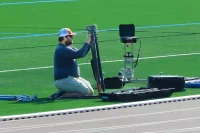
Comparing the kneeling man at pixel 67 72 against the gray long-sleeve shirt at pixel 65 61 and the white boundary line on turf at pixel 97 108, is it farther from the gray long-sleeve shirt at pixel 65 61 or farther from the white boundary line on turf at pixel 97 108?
the white boundary line on turf at pixel 97 108

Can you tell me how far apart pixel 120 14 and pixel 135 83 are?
12250mm

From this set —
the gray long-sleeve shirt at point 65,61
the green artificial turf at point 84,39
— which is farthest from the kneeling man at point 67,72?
the green artificial turf at point 84,39

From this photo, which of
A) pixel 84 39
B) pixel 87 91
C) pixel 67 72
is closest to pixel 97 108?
pixel 87 91

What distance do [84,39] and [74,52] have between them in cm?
839

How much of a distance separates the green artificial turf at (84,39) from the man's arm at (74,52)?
93cm

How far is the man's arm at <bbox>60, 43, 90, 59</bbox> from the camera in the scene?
1834 centimetres

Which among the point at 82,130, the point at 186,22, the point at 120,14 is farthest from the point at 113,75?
the point at 120,14

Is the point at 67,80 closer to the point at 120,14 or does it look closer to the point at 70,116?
the point at 70,116

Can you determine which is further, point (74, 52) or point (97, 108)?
point (74, 52)

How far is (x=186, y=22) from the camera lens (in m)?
29.8

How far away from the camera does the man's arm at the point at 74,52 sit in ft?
60.2

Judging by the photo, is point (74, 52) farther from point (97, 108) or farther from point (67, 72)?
point (97, 108)

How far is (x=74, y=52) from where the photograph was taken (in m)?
18.4

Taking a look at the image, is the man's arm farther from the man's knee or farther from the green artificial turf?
the green artificial turf
